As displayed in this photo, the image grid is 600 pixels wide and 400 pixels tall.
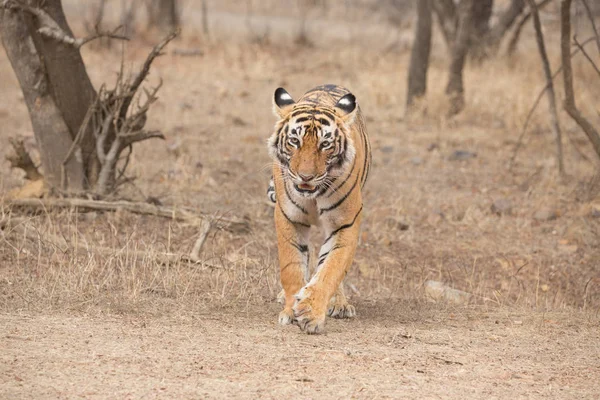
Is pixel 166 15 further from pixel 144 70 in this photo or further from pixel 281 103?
pixel 281 103

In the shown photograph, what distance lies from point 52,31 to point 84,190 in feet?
4.19

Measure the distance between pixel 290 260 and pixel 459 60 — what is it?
7.38m

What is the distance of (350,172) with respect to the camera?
5.05 m

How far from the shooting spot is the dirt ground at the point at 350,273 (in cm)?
409

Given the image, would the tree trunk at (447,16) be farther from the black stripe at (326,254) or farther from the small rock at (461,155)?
the black stripe at (326,254)

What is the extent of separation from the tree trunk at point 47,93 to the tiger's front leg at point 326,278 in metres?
3.00

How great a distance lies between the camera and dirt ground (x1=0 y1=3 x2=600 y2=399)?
13.4 feet

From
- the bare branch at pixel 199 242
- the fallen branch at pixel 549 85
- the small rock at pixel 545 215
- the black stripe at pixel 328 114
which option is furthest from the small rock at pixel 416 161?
the black stripe at pixel 328 114

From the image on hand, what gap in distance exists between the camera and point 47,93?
7.13 meters

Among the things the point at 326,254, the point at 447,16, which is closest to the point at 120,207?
the point at 326,254

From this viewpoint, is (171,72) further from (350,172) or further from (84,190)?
(350,172)

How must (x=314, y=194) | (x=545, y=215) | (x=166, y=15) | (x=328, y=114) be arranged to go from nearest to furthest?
(x=314, y=194)
(x=328, y=114)
(x=545, y=215)
(x=166, y=15)

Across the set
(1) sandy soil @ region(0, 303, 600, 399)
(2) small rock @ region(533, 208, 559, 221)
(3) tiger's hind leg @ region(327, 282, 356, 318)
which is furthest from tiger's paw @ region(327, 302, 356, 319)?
(2) small rock @ region(533, 208, 559, 221)

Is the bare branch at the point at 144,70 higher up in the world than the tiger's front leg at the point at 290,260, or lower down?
higher up
